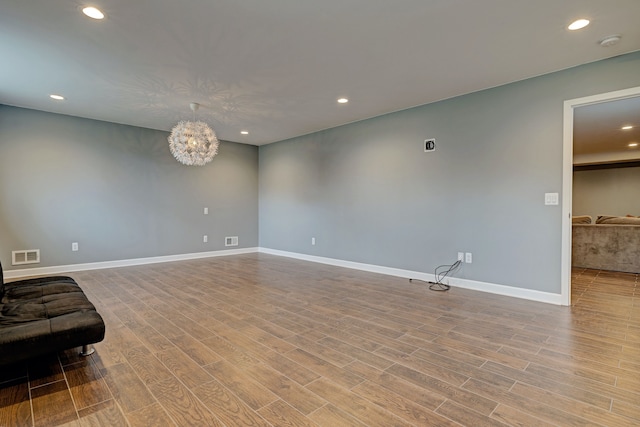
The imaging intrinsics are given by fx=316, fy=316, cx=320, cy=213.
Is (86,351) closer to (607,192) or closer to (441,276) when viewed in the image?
(441,276)

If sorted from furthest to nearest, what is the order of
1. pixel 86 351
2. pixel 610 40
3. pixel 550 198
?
1. pixel 550 198
2. pixel 610 40
3. pixel 86 351

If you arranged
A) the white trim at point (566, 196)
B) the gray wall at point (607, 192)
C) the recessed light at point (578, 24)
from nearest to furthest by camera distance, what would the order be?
the recessed light at point (578, 24) < the white trim at point (566, 196) < the gray wall at point (607, 192)

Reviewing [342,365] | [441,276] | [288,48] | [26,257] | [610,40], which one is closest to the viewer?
[342,365]

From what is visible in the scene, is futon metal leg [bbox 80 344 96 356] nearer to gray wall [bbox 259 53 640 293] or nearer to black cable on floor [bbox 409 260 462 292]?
black cable on floor [bbox 409 260 462 292]

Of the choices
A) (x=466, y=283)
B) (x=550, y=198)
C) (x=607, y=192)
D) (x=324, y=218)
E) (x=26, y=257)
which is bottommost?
(x=466, y=283)

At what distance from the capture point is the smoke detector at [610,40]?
278 centimetres

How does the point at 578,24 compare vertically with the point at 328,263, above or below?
above

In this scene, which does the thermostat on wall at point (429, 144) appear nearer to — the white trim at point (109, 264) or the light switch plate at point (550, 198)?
the light switch plate at point (550, 198)

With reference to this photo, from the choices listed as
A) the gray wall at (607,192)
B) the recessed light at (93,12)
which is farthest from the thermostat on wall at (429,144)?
the gray wall at (607,192)

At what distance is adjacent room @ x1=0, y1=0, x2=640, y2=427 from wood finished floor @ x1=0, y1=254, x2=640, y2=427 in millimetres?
20

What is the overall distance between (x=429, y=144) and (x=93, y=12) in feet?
13.2

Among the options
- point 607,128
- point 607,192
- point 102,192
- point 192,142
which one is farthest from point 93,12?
point 607,192

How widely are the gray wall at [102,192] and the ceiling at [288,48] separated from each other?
73 centimetres

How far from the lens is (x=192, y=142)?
Result: 4309mm
